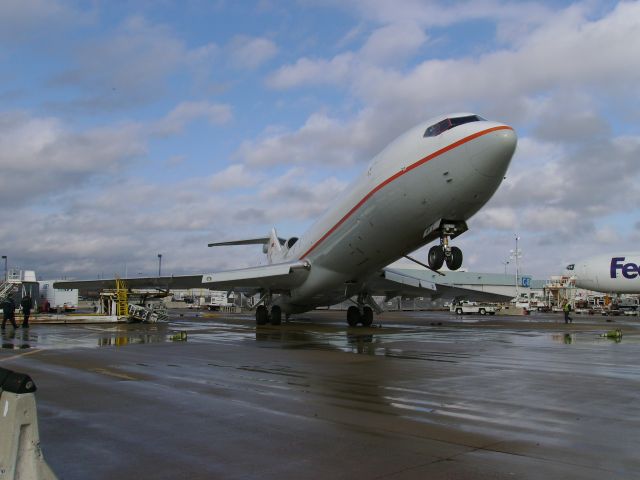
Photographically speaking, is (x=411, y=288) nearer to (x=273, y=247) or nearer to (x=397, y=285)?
(x=397, y=285)

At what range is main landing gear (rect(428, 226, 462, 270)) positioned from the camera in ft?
54.2

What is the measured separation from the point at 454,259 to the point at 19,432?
1460 centimetres

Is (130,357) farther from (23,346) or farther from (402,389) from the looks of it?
(402,389)

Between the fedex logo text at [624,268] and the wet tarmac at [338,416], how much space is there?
46963mm

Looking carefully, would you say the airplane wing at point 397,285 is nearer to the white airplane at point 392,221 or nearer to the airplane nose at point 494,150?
the white airplane at point 392,221

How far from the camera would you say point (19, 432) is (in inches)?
128

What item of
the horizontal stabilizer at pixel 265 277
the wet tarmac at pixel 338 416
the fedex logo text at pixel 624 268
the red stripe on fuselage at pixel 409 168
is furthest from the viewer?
the fedex logo text at pixel 624 268

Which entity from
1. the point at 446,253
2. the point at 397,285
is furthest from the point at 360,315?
the point at 446,253

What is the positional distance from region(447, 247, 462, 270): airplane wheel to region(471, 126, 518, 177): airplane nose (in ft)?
9.13

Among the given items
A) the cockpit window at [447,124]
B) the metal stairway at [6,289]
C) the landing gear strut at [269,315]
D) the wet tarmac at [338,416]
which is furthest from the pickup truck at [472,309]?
the wet tarmac at [338,416]

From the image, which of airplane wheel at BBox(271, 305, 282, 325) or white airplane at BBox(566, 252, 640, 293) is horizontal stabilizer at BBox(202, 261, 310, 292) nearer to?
airplane wheel at BBox(271, 305, 282, 325)

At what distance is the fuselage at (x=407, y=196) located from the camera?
15.2 metres

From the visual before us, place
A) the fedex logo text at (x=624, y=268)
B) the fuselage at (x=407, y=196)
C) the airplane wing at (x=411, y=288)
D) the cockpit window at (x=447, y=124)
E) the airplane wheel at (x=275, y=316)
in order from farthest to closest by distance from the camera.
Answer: the fedex logo text at (x=624, y=268), the airplane wheel at (x=275, y=316), the airplane wing at (x=411, y=288), the cockpit window at (x=447, y=124), the fuselage at (x=407, y=196)

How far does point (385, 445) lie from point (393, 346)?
10262mm
